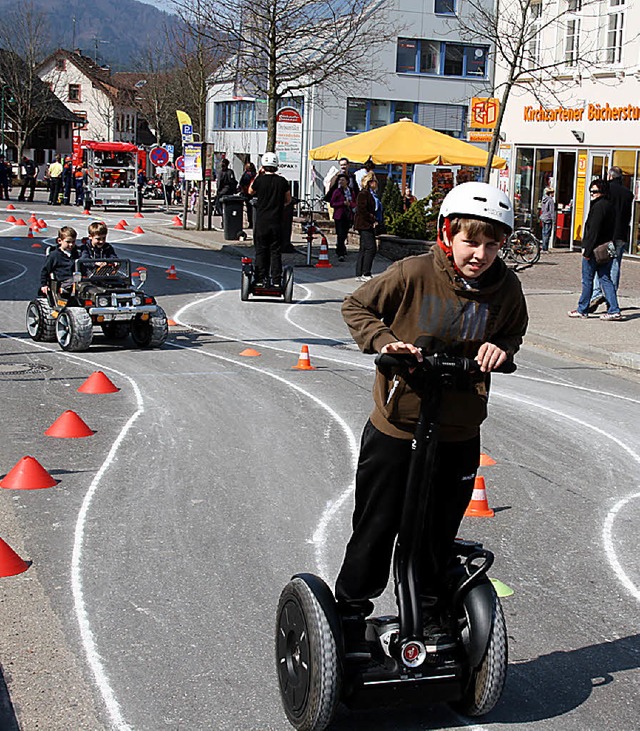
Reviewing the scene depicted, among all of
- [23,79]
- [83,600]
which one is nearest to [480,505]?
[83,600]

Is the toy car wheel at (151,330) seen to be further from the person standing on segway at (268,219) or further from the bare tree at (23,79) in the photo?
the bare tree at (23,79)

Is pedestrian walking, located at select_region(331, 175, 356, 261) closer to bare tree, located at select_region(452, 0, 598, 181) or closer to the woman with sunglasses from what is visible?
bare tree, located at select_region(452, 0, 598, 181)

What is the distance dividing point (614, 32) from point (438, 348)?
2700cm

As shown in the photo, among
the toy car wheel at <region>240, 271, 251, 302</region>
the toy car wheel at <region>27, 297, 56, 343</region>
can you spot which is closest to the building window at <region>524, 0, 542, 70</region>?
the toy car wheel at <region>240, 271, 251, 302</region>

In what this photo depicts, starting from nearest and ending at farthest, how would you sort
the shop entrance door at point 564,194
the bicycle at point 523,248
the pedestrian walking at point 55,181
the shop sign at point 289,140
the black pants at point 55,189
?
1. the shop sign at point 289,140
2. the bicycle at point 523,248
3. the shop entrance door at point 564,194
4. the pedestrian walking at point 55,181
5. the black pants at point 55,189

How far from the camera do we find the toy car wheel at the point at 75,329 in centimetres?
1256

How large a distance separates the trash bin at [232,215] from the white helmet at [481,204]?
24.5 metres

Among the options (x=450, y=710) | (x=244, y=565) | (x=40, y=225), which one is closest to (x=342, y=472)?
(x=244, y=565)

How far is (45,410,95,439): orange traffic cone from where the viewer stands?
8.70 meters

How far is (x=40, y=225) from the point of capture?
32.4 m

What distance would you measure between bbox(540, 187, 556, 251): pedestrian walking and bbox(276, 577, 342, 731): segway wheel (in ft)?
87.1

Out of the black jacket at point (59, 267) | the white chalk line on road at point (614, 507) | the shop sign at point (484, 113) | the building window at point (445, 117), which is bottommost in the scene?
the white chalk line on road at point (614, 507)

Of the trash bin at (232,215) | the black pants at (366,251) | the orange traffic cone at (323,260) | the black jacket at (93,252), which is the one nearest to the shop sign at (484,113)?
the orange traffic cone at (323,260)

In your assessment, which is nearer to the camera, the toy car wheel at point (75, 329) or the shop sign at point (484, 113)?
the toy car wheel at point (75, 329)
